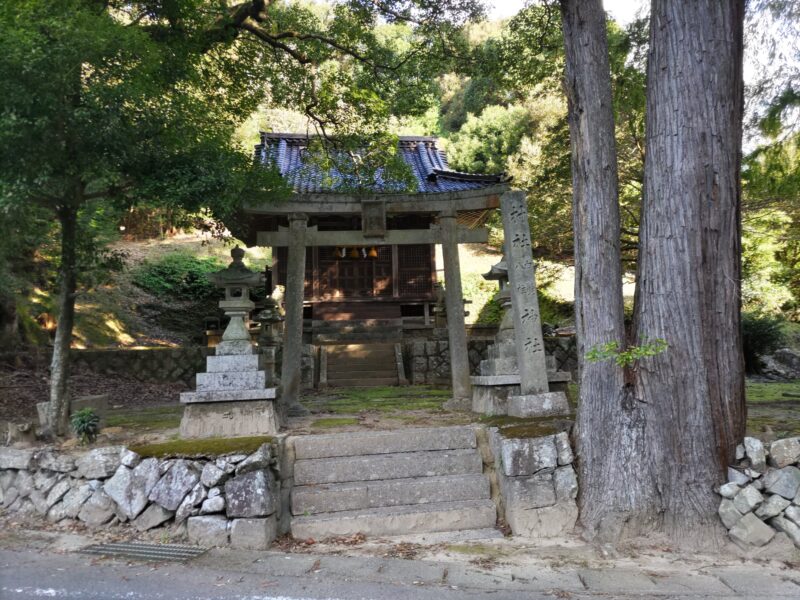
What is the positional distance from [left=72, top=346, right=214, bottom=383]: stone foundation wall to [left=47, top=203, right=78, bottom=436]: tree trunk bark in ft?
21.5

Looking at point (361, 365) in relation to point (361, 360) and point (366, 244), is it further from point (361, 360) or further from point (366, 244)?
point (366, 244)

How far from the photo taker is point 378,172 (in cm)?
1155

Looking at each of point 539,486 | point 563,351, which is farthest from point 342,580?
point 563,351

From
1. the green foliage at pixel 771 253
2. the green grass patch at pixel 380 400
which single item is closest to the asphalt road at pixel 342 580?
the green grass patch at pixel 380 400

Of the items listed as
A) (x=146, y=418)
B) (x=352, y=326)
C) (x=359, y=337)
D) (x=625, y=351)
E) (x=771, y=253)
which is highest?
(x=771, y=253)

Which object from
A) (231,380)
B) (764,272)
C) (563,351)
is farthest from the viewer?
(764,272)

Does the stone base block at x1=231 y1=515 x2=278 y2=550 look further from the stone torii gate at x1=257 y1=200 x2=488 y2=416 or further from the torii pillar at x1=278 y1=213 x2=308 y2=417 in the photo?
the stone torii gate at x1=257 y1=200 x2=488 y2=416

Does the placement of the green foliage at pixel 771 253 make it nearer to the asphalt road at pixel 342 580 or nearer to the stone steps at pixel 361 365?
the asphalt road at pixel 342 580

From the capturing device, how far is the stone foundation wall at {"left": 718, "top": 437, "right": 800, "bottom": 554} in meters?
4.73

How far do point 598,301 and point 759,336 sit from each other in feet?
36.9

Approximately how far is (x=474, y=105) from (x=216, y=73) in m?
22.8

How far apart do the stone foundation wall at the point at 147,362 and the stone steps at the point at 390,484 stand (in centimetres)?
800

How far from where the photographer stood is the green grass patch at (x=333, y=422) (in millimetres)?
6957

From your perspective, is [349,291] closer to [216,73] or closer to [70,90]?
[216,73]
